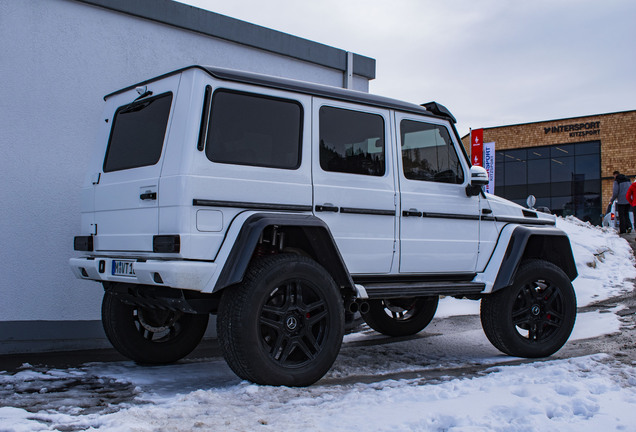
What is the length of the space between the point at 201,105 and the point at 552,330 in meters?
3.87

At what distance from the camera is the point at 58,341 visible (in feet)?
20.6

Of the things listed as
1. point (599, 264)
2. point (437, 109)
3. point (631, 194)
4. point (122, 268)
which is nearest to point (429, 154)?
point (437, 109)

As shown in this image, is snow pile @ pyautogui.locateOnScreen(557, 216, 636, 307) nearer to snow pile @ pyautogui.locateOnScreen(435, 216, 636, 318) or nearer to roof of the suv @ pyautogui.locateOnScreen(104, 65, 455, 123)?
snow pile @ pyautogui.locateOnScreen(435, 216, 636, 318)

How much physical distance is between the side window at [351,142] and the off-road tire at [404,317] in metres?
2.29

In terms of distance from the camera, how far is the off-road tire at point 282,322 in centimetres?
414

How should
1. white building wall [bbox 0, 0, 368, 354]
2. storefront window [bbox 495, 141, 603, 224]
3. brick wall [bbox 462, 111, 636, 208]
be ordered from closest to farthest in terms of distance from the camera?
1. white building wall [bbox 0, 0, 368, 354]
2. brick wall [bbox 462, 111, 636, 208]
3. storefront window [bbox 495, 141, 603, 224]

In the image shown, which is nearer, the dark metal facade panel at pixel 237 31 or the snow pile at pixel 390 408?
the snow pile at pixel 390 408

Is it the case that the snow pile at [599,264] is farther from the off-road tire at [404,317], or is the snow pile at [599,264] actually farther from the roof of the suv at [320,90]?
the roof of the suv at [320,90]

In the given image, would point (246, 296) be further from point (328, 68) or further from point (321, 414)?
point (328, 68)

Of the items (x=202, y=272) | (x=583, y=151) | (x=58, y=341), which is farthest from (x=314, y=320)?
(x=583, y=151)

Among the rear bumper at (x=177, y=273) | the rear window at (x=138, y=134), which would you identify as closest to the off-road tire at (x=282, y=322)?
the rear bumper at (x=177, y=273)

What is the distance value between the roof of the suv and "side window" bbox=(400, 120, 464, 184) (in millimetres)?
136

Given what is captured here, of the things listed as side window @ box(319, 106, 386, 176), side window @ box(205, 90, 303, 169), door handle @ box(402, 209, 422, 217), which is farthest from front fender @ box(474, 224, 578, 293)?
side window @ box(205, 90, 303, 169)

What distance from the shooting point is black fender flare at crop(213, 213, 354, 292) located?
4125mm
